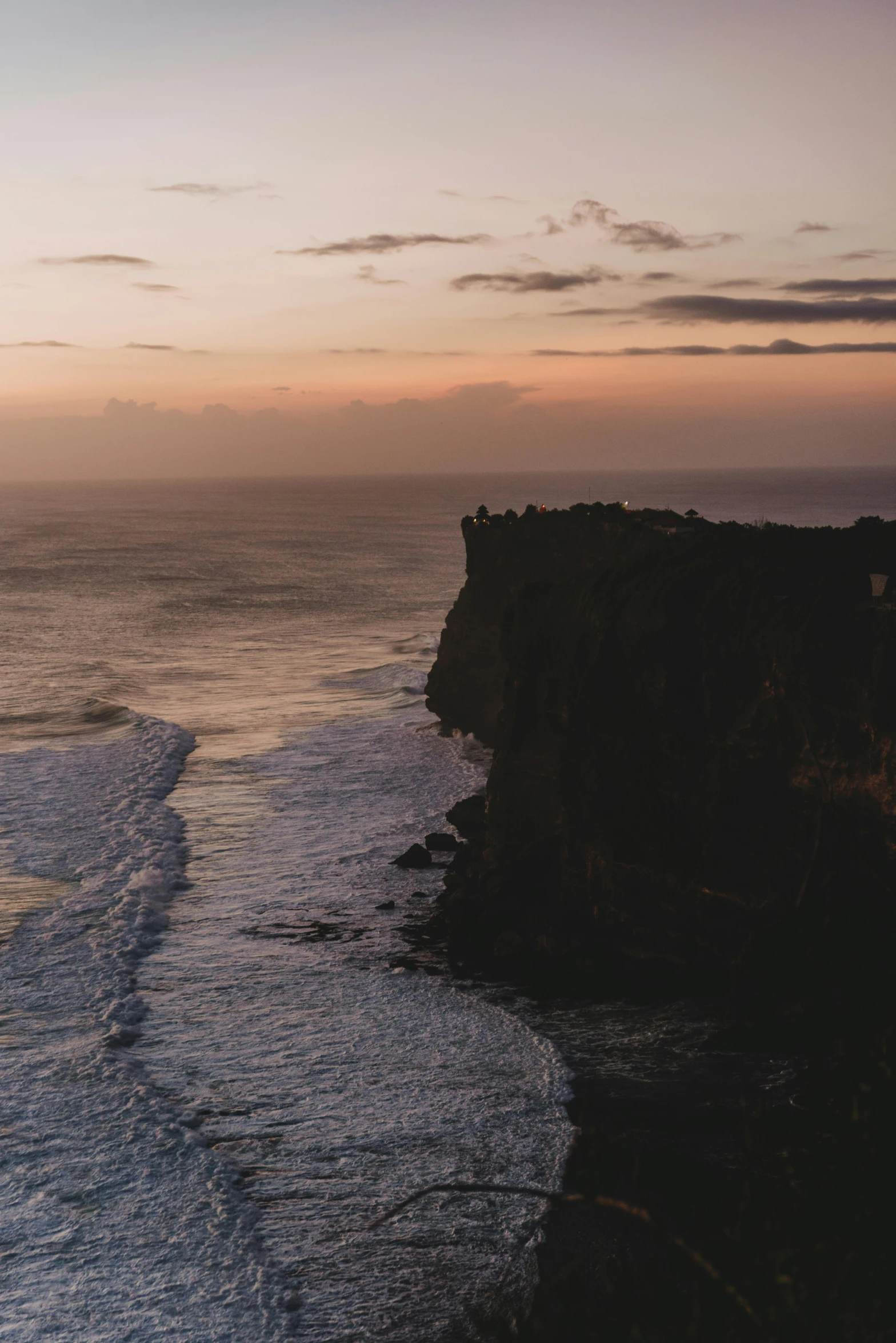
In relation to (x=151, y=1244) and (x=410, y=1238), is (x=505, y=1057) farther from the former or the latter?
(x=151, y=1244)

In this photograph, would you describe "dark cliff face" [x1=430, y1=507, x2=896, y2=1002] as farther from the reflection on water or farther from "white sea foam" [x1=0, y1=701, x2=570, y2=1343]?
the reflection on water

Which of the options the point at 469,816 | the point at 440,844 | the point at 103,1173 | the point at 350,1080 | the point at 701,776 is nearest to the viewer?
the point at 103,1173

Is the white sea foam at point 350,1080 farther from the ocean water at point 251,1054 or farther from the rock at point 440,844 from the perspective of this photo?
the rock at point 440,844

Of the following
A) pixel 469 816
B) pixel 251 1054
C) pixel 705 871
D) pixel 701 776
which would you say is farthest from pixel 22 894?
pixel 701 776

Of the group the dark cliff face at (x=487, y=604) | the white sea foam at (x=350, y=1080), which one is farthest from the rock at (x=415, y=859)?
the dark cliff face at (x=487, y=604)

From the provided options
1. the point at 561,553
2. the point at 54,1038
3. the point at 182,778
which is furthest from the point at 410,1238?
the point at 561,553

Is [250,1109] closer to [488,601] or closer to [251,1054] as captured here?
[251,1054]
